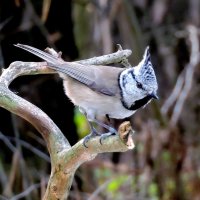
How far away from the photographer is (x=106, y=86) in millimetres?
2922

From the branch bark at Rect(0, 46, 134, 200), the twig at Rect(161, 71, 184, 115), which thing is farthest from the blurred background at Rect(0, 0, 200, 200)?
the branch bark at Rect(0, 46, 134, 200)

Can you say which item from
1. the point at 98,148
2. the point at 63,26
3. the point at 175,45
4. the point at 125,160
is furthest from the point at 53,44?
the point at 98,148

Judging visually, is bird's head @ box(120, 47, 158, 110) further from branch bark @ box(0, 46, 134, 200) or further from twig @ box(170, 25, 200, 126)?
twig @ box(170, 25, 200, 126)

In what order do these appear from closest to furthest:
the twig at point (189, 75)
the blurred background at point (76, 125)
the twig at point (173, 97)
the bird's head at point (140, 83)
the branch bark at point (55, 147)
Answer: the branch bark at point (55, 147)
the bird's head at point (140, 83)
the blurred background at point (76, 125)
the twig at point (189, 75)
the twig at point (173, 97)

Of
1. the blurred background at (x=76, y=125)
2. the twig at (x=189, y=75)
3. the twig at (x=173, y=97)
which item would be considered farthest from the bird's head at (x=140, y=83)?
the twig at (x=173, y=97)

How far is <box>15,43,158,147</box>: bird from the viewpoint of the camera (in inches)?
108

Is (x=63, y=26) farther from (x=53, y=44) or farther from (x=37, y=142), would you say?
(x=37, y=142)

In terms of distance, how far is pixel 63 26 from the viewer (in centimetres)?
488

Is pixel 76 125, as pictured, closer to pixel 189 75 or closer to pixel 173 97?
pixel 173 97

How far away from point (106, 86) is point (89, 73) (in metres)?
0.13

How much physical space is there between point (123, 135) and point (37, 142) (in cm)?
271

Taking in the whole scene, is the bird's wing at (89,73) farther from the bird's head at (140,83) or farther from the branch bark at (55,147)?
the branch bark at (55,147)

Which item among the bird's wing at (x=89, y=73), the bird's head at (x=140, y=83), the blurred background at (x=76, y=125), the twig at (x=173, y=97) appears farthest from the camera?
the twig at (x=173, y=97)

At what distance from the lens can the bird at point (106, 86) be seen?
2732 mm
